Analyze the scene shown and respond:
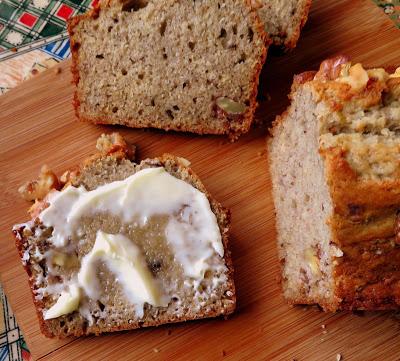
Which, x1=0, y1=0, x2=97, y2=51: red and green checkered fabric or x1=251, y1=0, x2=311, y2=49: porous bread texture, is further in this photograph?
x1=0, y1=0, x2=97, y2=51: red and green checkered fabric

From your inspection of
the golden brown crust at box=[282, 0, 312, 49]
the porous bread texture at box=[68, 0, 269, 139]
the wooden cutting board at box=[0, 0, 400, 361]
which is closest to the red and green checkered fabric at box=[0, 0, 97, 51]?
the wooden cutting board at box=[0, 0, 400, 361]

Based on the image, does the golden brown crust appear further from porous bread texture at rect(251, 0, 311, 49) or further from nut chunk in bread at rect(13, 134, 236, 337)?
nut chunk in bread at rect(13, 134, 236, 337)

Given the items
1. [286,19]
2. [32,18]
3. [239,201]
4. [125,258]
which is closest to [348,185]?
[239,201]

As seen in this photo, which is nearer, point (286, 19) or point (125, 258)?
point (125, 258)

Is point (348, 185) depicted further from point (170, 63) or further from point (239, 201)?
point (170, 63)

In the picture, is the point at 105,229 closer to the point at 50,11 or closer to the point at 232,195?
the point at 232,195

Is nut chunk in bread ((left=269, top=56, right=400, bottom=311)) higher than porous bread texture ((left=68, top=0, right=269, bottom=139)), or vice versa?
porous bread texture ((left=68, top=0, right=269, bottom=139))
